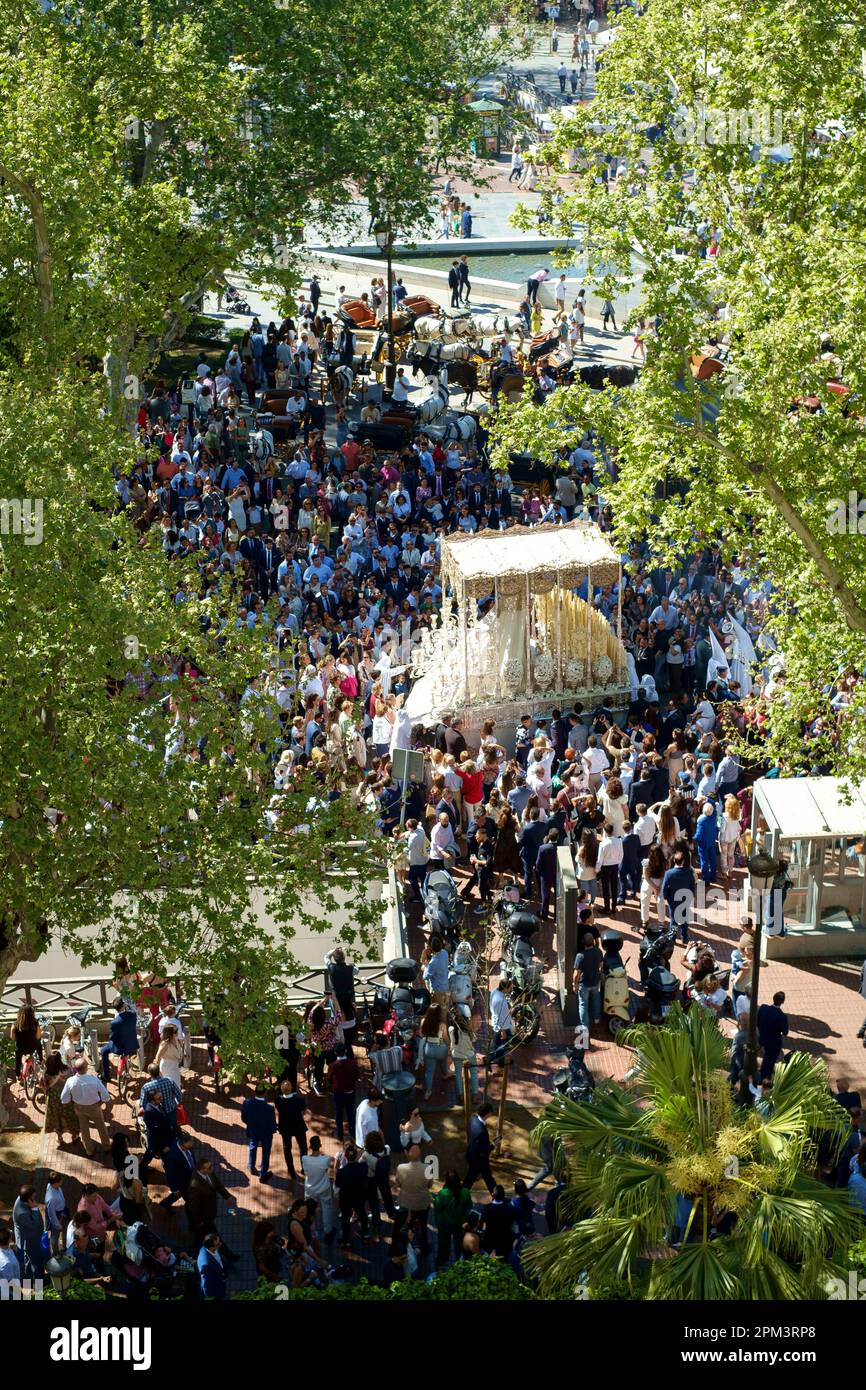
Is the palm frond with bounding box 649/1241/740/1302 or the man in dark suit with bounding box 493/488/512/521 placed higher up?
the man in dark suit with bounding box 493/488/512/521

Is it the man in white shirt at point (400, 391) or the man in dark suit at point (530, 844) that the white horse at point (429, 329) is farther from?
the man in dark suit at point (530, 844)

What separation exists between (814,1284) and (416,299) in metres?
32.7

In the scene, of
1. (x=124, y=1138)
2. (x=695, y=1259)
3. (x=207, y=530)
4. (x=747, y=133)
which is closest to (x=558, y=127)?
(x=747, y=133)

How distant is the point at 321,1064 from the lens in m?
18.3

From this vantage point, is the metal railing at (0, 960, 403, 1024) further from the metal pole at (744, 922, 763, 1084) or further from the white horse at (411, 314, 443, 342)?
the white horse at (411, 314, 443, 342)

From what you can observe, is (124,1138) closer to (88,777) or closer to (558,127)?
(88,777)

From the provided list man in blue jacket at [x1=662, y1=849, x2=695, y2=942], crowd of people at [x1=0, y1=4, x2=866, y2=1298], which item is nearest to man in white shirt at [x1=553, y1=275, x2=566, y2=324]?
crowd of people at [x1=0, y1=4, x2=866, y2=1298]

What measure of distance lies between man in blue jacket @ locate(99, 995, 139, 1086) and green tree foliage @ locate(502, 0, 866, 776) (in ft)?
24.0

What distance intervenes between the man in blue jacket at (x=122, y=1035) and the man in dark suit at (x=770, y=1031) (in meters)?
6.08

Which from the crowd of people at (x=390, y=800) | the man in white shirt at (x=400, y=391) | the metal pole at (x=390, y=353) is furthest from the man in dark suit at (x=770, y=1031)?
the metal pole at (x=390, y=353)

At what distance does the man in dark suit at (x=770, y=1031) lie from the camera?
1789 centimetres

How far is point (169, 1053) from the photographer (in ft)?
57.0

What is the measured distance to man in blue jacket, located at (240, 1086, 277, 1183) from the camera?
16.7m

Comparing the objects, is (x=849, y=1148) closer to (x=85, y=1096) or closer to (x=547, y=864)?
(x=547, y=864)
